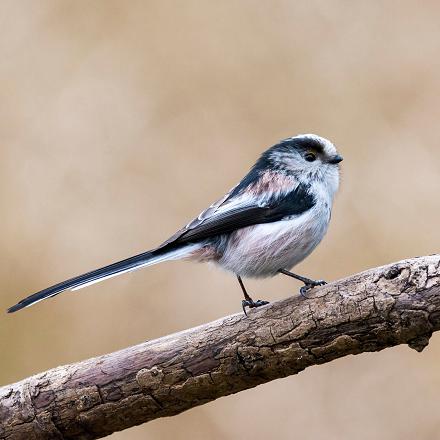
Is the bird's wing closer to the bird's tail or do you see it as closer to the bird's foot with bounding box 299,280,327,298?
the bird's tail

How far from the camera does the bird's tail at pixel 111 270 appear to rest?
2734 millimetres

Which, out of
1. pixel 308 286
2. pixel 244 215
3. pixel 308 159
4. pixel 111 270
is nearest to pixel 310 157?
pixel 308 159

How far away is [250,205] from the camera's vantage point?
9.77 ft

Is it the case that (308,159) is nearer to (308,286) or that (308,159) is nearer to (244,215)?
(244,215)

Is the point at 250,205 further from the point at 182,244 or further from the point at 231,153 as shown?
the point at 231,153

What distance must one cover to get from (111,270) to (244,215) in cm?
54

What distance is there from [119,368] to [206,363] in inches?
12.3

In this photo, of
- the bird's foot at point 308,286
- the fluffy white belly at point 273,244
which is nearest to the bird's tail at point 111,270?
the fluffy white belly at point 273,244

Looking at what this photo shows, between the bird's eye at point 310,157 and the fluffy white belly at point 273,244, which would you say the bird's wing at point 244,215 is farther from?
the bird's eye at point 310,157

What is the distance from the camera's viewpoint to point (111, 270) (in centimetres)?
284

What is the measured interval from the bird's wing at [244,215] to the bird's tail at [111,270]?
33mm

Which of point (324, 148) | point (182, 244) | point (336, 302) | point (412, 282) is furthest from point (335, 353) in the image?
point (324, 148)

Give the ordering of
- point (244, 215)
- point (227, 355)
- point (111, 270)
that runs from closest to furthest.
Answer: point (227, 355) < point (111, 270) < point (244, 215)

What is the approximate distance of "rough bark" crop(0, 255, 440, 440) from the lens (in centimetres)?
235
